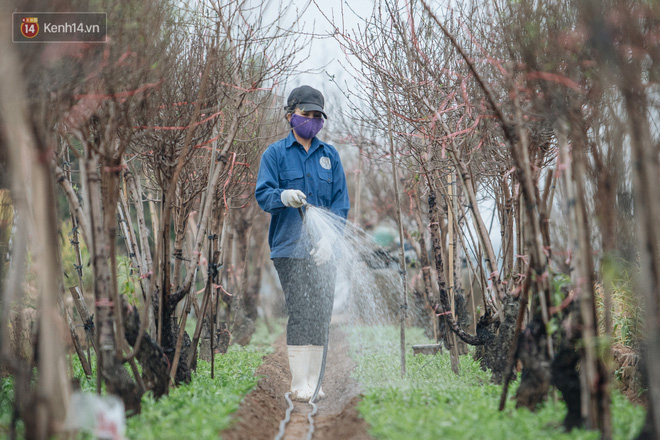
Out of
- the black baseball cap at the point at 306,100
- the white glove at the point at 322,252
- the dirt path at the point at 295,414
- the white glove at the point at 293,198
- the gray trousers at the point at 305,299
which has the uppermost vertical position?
the black baseball cap at the point at 306,100

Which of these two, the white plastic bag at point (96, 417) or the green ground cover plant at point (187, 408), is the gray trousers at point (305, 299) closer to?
the green ground cover plant at point (187, 408)

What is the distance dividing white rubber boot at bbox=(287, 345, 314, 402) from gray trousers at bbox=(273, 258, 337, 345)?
0.20 ft

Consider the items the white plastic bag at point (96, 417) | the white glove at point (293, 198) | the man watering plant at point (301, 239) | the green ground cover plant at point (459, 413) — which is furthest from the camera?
the man watering plant at point (301, 239)

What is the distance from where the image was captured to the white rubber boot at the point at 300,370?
17.9ft

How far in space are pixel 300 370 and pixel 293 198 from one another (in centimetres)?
152

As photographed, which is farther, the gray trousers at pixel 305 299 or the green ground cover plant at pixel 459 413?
the gray trousers at pixel 305 299

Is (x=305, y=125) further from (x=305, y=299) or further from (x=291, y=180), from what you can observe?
(x=305, y=299)

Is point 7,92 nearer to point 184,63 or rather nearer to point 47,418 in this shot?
point 47,418

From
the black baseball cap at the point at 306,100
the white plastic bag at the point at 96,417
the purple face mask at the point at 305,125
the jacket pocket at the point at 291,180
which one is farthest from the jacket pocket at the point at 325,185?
the white plastic bag at the point at 96,417

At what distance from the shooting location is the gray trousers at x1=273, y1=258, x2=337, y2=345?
5438 mm

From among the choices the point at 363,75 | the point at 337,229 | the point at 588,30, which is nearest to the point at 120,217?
the point at 337,229

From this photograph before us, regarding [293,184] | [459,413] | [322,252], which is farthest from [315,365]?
[459,413]

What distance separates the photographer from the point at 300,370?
5477mm

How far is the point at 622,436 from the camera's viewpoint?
3.13 meters
